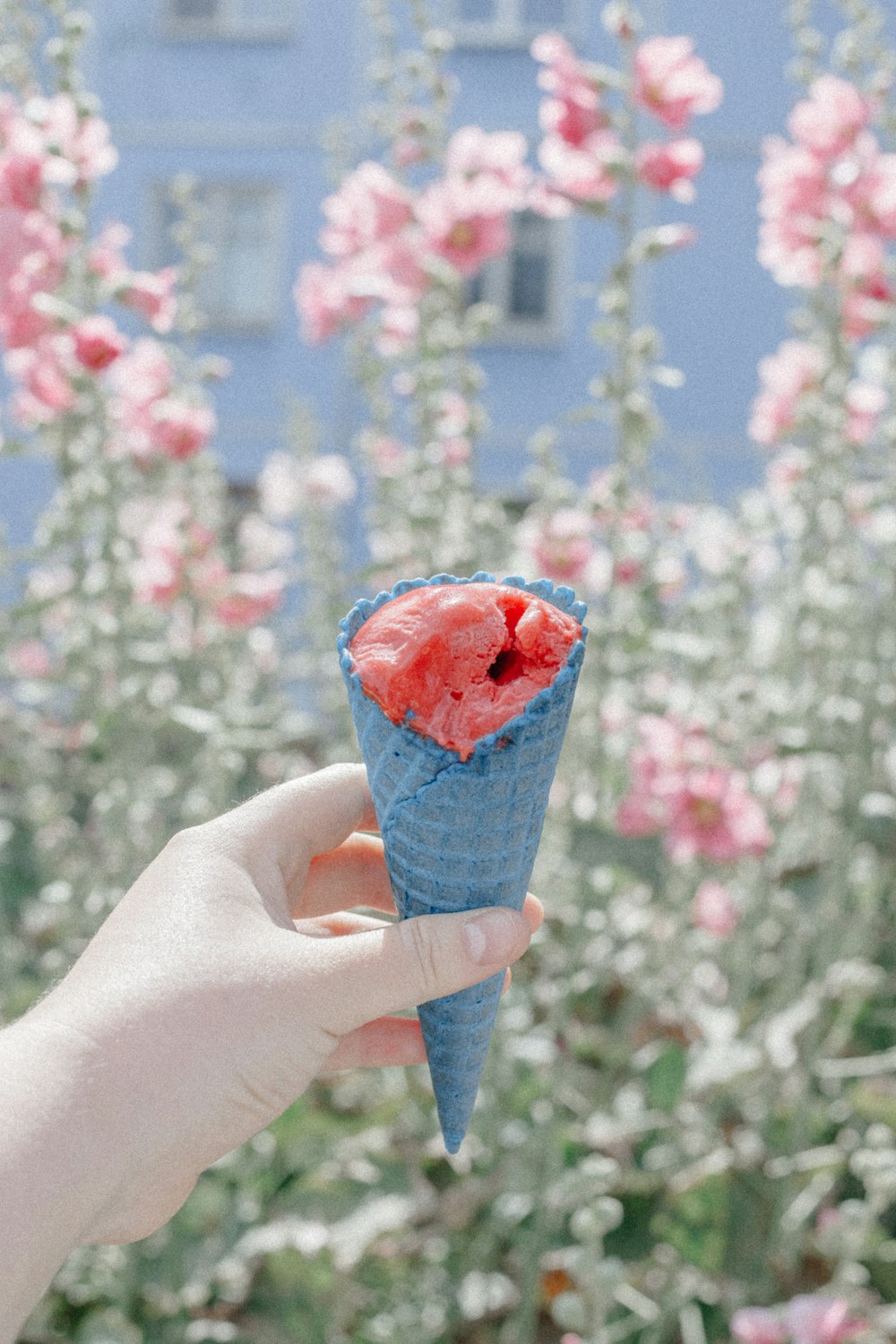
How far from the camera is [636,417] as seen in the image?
1720 mm

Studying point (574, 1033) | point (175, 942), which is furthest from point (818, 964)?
point (175, 942)

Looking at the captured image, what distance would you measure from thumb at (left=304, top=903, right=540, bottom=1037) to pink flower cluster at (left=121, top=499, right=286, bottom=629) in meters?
1.26

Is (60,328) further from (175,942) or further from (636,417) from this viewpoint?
(175,942)

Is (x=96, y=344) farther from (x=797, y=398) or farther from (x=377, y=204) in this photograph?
(x=797, y=398)

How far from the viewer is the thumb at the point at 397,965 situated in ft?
2.69

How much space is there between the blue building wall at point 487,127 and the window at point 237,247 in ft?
0.34

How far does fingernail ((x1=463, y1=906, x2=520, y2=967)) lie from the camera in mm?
842

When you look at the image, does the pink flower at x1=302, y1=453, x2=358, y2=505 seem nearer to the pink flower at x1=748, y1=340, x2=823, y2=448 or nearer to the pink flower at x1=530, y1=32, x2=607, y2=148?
the pink flower at x1=748, y1=340, x2=823, y2=448

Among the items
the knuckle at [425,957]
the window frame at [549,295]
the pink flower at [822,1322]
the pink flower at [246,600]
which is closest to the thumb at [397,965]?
the knuckle at [425,957]

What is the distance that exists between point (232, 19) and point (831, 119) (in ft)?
25.8

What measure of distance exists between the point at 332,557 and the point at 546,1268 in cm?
171

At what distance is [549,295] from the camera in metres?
8.17

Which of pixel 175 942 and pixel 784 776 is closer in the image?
pixel 175 942

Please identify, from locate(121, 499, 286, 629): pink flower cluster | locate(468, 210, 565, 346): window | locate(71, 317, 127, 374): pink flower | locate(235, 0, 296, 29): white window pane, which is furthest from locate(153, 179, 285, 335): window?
locate(71, 317, 127, 374): pink flower
